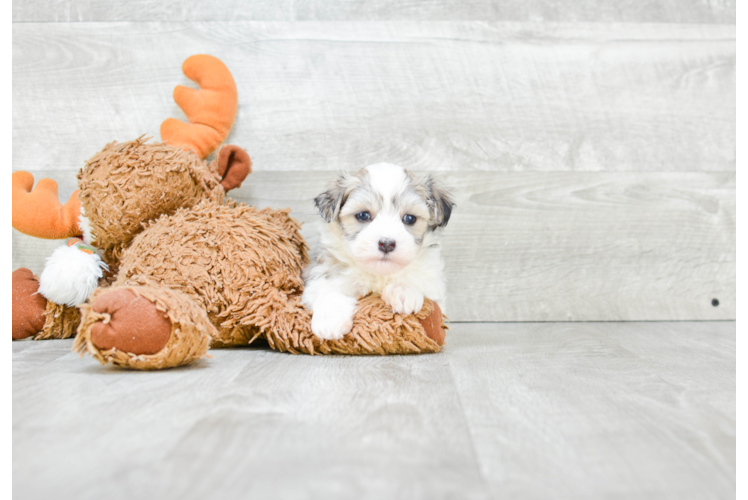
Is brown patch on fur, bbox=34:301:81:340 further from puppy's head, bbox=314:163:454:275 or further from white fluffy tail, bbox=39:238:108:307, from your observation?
puppy's head, bbox=314:163:454:275

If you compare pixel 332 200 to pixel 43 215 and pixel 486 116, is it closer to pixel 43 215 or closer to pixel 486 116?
pixel 486 116

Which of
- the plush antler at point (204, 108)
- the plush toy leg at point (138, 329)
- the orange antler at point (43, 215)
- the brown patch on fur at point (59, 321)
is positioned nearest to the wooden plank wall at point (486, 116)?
the plush antler at point (204, 108)

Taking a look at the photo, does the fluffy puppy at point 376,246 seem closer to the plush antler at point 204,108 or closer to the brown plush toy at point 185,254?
the brown plush toy at point 185,254

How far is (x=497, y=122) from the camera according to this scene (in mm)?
2414

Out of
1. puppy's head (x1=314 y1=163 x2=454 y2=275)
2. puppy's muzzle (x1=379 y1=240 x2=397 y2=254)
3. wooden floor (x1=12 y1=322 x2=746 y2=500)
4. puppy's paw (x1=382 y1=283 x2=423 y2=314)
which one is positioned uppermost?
puppy's head (x1=314 y1=163 x2=454 y2=275)

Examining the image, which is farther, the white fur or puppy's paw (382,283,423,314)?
the white fur

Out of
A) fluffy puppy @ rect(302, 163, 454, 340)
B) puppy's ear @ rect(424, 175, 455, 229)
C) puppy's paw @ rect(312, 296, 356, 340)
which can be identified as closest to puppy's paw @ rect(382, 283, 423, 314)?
fluffy puppy @ rect(302, 163, 454, 340)

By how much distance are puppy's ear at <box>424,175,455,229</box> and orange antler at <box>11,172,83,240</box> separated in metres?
1.23

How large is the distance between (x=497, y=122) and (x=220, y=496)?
6.35ft

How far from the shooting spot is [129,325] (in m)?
1.43

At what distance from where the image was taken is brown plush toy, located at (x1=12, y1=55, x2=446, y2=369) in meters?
1.79

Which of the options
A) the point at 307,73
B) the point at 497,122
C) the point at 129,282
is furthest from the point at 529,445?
the point at 307,73

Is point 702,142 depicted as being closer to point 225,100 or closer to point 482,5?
point 482,5

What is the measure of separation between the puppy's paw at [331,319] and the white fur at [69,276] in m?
0.81
